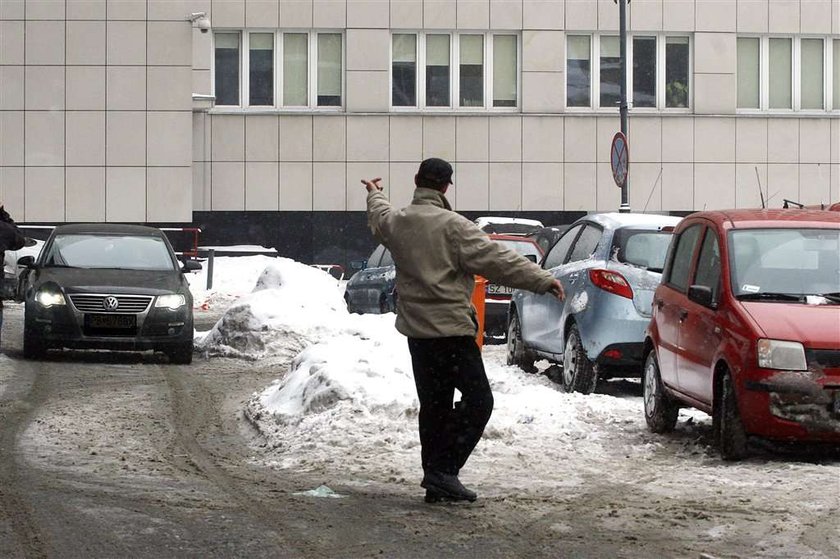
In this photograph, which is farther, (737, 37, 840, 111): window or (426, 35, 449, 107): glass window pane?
(737, 37, 840, 111): window

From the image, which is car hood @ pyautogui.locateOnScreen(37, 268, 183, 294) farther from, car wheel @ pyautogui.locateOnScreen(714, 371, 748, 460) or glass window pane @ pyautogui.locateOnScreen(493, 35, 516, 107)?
glass window pane @ pyautogui.locateOnScreen(493, 35, 516, 107)

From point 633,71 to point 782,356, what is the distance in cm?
2874

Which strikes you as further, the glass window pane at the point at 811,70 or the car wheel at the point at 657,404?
the glass window pane at the point at 811,70

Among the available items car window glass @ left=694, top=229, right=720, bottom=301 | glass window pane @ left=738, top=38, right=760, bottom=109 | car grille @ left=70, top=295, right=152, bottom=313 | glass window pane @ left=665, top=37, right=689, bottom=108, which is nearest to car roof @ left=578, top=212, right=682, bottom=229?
car window glass @ left=694, top=229, right=720, bottom=301

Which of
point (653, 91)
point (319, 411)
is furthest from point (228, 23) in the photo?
point (319, 411)

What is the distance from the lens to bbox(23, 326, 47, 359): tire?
17.2m

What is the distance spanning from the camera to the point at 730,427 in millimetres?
9727

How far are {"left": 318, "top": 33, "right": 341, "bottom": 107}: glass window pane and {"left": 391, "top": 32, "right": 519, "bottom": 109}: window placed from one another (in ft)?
4.12

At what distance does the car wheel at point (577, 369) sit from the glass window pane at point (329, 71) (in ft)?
78.3

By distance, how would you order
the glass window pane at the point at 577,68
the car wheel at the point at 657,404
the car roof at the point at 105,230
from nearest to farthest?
the car wheel at the point at 657,404 → the car roof at the point at 105,230 → the glass window pane at the point at 577,68

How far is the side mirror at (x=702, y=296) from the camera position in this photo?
10258 millimetres

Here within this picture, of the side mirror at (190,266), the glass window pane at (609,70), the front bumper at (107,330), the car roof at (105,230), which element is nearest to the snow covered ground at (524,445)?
the front bumper at (107,330)

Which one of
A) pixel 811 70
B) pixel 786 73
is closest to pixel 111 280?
pixel 786 73

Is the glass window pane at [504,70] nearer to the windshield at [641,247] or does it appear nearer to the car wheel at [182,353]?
the car wheel at [182,353]
